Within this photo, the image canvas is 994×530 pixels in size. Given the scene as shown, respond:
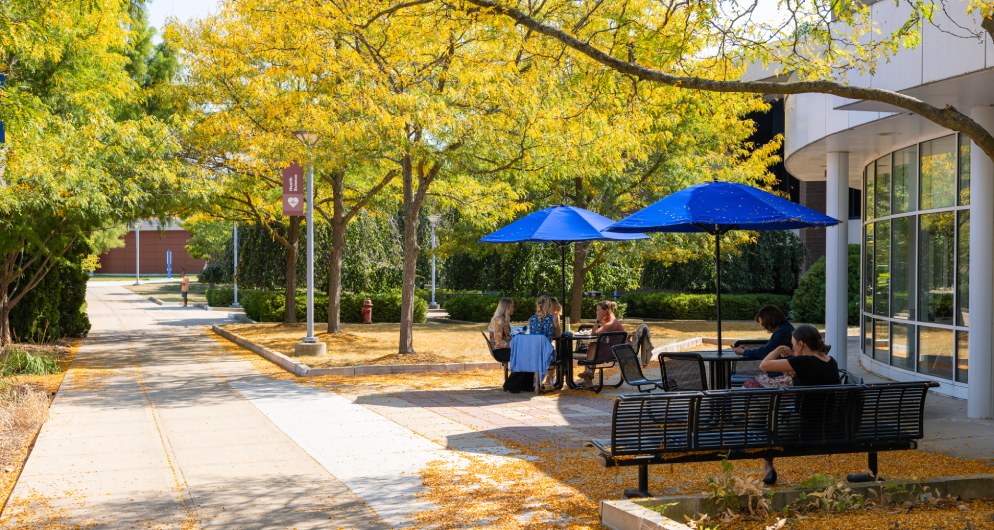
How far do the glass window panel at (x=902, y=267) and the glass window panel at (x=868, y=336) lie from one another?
137cm

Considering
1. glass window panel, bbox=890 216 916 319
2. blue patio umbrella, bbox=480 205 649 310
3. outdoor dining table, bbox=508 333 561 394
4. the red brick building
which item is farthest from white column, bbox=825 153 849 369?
the red brick building

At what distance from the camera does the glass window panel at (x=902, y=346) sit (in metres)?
13.5

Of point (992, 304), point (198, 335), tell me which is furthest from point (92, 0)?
point (198, 335)

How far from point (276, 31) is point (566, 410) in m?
10.3

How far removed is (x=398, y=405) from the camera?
1181cm

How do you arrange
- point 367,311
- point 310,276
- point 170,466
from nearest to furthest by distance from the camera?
point 170,466, point 310,276, point 367,311

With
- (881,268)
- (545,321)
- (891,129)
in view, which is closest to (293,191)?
(545,321)

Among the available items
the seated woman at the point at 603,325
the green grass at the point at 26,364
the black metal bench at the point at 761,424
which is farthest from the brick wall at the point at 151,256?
the black metal bench at the point at 761,424

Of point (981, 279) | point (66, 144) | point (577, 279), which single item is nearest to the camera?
point (981, 279)

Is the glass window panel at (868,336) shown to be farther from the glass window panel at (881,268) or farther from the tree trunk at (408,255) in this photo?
the tree trunk at (408,255)

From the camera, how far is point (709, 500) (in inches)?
234

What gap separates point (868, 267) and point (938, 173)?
3.42 meters

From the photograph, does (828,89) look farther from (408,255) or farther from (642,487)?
(408,255)

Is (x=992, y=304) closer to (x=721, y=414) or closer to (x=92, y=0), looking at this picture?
(x=721, y=414)
